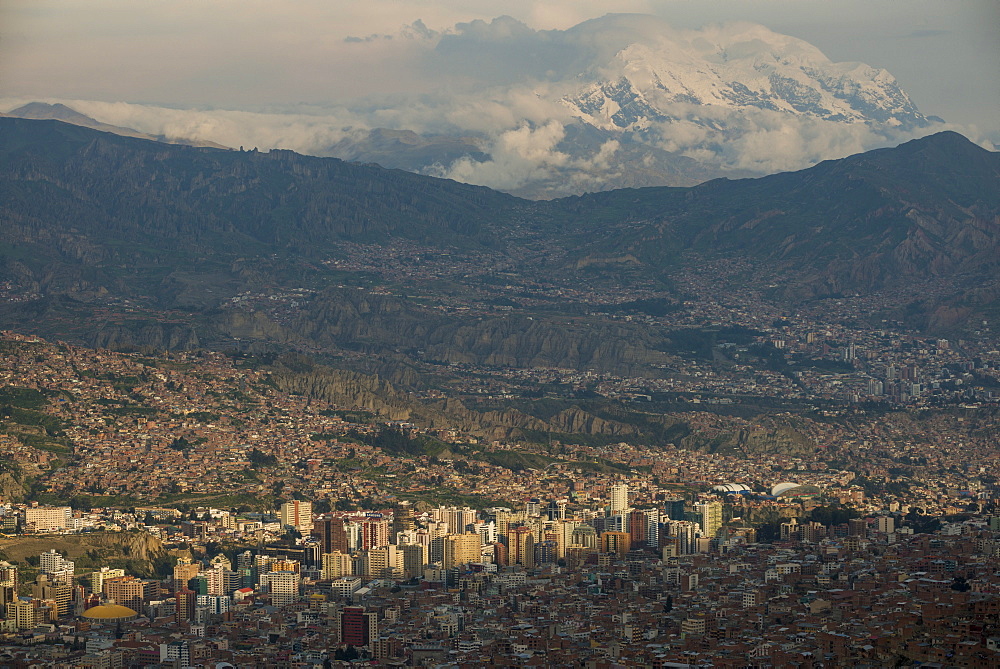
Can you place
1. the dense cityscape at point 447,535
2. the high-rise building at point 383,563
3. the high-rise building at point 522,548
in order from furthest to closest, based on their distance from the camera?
the high-rise building at point 522,548, the high-rise building at point 383,563, the dense cityscape at point 447,535

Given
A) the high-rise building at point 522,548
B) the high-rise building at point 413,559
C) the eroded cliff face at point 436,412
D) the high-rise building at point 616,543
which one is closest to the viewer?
the high-rise building at point 413,559

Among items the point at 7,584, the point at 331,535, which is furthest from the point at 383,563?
the point at 7,584

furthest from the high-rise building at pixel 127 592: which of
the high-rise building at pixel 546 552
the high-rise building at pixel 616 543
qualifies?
the high-rise building at pixel 616 543

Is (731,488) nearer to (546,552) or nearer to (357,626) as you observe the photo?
(546,552)

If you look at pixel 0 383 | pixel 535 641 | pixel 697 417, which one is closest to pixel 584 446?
pixel 697 417

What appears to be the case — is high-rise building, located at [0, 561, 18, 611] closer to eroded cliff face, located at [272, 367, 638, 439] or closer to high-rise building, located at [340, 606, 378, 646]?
high-rise building, located at [340, 606, 378, 646]

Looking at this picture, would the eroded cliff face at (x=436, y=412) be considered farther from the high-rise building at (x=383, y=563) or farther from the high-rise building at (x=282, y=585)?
the high-rise building at (x=282, y=585)

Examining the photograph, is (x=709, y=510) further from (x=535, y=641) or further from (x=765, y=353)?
(x=765, y=353)

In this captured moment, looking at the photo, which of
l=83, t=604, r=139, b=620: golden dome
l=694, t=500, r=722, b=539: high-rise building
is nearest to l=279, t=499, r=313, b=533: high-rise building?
l=694, t=500, r=722, b=539: high-rise building
